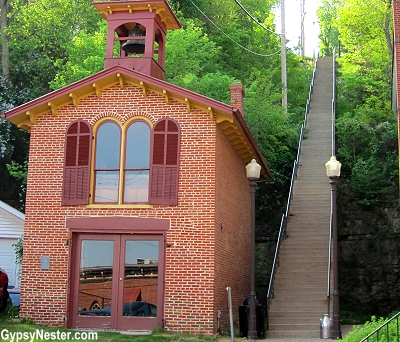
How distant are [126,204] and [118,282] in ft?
6.32

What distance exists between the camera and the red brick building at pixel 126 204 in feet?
48.1

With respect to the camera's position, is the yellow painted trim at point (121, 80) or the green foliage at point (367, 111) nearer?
the yellow painted trim at point (121, 80)

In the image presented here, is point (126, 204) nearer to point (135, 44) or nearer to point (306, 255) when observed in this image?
point (135, 44)

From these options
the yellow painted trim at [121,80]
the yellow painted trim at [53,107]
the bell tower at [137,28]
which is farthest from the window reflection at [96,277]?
the bell tower at [137,28]

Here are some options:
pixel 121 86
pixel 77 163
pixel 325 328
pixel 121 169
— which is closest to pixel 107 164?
pixel 121 169

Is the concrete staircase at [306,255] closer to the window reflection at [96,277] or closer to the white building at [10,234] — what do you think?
the window reflection at [96,277]

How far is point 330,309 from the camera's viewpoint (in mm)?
17141

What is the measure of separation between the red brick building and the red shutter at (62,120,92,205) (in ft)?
0.09

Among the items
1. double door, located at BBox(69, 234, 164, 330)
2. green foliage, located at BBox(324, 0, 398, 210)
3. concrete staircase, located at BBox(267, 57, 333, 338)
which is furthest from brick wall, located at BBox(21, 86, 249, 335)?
green foliage, located at BBox(324, 0, 398, 210)

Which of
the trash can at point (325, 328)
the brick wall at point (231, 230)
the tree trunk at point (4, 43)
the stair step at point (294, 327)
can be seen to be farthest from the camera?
the tree trunk at point (4, 43)

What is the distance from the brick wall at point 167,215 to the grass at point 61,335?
474 millimetres

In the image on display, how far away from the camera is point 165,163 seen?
49.4 feet

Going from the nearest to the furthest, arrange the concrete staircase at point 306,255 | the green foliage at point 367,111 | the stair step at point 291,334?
the stair step at point 291,334 → the concrete staircase at point 306,255 → the green foliage at point 367,111

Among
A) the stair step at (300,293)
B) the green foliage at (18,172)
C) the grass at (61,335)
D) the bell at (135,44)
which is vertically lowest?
the grass at (61,335)
